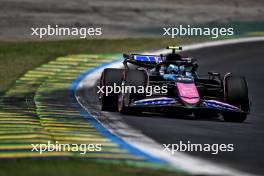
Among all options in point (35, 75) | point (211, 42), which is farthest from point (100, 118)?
point (211, 42)

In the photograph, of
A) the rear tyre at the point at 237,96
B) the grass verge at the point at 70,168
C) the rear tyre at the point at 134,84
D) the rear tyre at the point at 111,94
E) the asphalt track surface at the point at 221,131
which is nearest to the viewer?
the grass verge at the point at 70,168

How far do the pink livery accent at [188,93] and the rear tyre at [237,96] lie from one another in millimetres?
709

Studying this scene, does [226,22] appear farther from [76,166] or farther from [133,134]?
[76,166]

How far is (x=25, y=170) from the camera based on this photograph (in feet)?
31.6

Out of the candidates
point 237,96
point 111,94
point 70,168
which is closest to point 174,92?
point 237,96

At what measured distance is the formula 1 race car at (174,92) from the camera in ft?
52.6

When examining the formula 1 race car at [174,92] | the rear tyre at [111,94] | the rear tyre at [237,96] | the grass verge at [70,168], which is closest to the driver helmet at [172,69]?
the formula 1 race car at [174,92]

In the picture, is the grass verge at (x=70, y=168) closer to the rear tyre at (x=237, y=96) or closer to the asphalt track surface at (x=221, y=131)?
the asphalt track surface at (x=221, y=131)

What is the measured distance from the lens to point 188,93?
16.2 metres

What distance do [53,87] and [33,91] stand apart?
3.87 feet

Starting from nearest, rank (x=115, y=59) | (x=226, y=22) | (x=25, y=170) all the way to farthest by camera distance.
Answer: (x=25, y=170)
(x=115, y=59)
(x=226, y=22)

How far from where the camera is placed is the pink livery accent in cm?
1600

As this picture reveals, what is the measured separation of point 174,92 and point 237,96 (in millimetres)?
1228

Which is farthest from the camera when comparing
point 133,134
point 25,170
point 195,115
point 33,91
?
point 33,91
